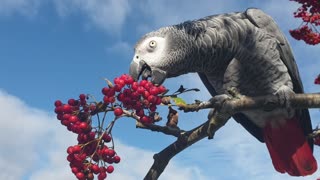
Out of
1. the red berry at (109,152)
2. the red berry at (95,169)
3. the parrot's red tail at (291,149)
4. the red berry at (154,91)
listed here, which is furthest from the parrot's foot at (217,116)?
the parrot's red tail at (291,149)

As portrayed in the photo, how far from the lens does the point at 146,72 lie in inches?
113

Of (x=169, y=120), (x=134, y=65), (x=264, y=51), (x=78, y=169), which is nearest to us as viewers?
(x=78, y=169)

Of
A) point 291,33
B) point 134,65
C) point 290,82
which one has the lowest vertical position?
point 290,82

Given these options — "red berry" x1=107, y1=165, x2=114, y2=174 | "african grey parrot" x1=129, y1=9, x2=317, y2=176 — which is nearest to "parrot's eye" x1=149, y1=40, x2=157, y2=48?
"african grey parrot" x1=129, y1=9, x2=317, y2=176

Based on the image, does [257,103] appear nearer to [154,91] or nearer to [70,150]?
[154,91]

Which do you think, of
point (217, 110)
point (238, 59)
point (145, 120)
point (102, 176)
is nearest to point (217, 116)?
point (217, 110)

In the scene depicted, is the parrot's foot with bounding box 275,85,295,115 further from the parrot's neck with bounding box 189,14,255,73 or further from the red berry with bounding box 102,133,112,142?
the red berry with bounding box 102,133,112,142

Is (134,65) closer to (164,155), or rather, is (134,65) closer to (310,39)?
(164,155)

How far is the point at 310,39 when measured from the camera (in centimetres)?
321

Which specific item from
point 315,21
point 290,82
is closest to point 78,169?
point 290,82

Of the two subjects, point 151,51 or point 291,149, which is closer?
point 151,51

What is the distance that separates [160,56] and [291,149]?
183 centimetres

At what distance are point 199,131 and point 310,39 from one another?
135 centimetres

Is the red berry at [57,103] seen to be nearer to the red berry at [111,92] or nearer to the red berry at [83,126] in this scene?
the red berry at [83,126]
